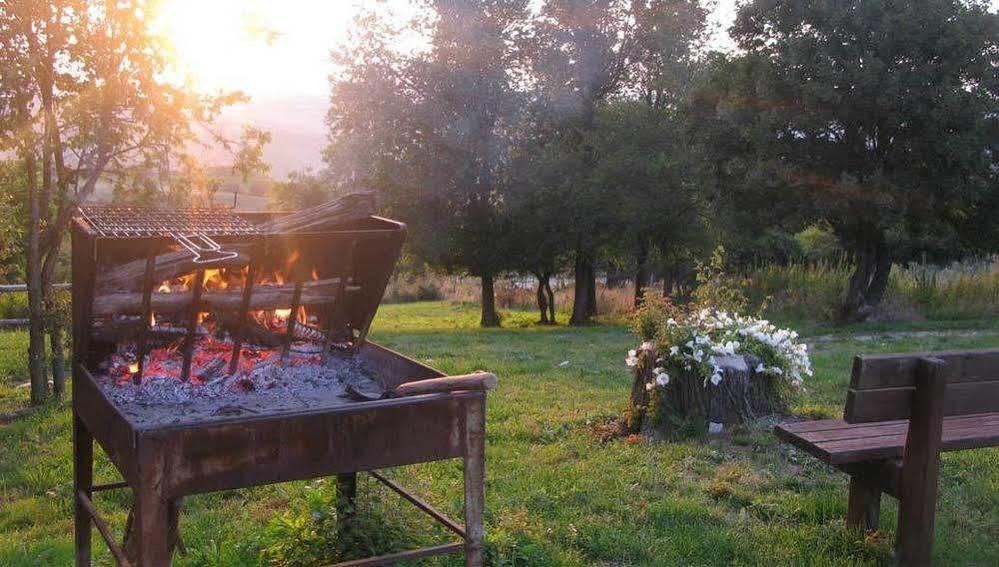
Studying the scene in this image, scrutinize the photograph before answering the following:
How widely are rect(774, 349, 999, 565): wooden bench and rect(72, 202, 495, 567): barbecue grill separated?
1.94m

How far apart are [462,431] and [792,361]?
15.7 feet

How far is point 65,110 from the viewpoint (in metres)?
8.24

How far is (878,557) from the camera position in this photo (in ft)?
14.4

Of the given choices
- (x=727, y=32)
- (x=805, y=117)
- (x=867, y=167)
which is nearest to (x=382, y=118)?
(x=727, y=32)

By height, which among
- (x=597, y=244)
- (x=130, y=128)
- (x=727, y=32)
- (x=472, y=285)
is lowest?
(x=472, y=285)

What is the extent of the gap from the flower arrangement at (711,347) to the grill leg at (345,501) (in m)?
3.37

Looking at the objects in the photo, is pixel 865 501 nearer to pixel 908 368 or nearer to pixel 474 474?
pixel 908 368

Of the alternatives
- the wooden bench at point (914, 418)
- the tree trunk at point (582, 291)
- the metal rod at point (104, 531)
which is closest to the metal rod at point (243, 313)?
the metal rod at point (104, 531)

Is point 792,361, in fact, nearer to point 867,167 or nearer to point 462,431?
point 462,431

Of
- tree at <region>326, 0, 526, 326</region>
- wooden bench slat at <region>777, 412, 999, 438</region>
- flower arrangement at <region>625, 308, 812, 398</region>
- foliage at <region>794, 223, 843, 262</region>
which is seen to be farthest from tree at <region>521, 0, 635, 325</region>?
wooden bench slat at <region>777, 412, 999, 438</region>

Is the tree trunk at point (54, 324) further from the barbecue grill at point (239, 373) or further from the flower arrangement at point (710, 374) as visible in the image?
the flower arrangement at point (710, 374)

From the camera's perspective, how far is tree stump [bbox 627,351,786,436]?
7.15 m

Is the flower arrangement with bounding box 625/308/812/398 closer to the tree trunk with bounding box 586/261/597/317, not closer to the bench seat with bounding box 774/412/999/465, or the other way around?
the bench seat with bounding box 774/412/999/465

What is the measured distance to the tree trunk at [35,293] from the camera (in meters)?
8.28
